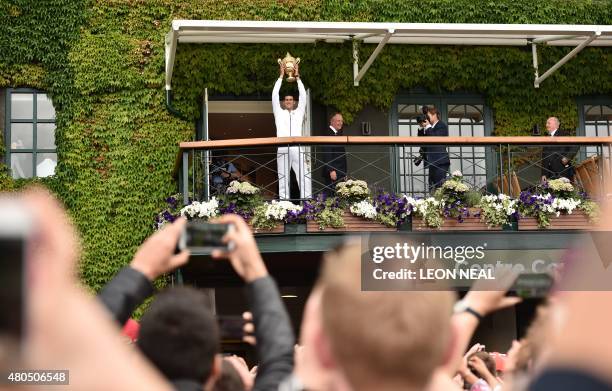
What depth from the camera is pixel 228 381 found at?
3.11 m

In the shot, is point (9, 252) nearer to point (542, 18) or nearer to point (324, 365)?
point (324, 365)

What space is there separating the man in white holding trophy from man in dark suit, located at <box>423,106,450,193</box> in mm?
1745

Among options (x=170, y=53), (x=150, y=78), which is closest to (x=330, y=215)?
(x=170, y=53)

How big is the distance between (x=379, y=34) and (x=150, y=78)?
154 inches

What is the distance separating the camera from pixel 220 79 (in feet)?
52.8

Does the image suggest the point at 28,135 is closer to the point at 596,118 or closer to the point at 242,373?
the point at 596,118

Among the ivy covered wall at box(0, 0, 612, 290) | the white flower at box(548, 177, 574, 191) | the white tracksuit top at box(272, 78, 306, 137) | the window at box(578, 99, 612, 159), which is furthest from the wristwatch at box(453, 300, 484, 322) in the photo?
the window at box(578, 99, 612, 159)

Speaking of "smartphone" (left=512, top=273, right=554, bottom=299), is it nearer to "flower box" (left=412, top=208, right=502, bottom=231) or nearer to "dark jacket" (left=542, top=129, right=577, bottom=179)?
"flower box" (left=412, top=208, right=502, bottom=231)

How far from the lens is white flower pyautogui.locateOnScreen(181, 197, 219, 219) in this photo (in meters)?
13.2

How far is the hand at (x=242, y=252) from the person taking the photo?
2699 mm

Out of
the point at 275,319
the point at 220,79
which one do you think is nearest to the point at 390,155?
the point at 220,79

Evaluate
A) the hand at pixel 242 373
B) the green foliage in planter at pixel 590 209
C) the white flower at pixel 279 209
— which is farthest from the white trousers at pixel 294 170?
the hand at pixel 242 373

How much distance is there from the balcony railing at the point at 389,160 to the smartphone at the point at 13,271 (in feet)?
37.0

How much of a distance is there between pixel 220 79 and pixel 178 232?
44.7 ft
